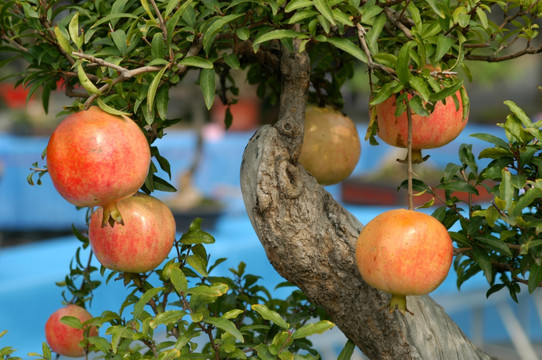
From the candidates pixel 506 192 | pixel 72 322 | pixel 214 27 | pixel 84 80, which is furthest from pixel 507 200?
pixel 72 322

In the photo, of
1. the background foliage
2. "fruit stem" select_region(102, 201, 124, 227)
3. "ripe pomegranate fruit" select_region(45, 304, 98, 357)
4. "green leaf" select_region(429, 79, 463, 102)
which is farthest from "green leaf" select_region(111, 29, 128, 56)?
"ripe pomegranate fruit" select_region(45, 304, 98, 357)

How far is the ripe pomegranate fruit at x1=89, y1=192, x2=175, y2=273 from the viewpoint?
35.2 inches

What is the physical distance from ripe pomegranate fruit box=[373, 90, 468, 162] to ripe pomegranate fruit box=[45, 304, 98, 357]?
640 millimetres

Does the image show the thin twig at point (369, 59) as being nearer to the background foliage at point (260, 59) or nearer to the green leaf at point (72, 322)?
the background foliage at point (260, 59)

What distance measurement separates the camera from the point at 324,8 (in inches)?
31.4

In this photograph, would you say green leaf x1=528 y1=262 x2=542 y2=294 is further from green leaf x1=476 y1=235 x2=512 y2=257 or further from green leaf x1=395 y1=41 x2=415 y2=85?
green leaf x1=395 y1=41 x2=415 y2=85

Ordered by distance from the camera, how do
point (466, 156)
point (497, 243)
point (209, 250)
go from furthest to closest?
point (209, 250) → point (466, 156) → point (497, 243)

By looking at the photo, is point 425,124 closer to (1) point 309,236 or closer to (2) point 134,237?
(1) point 309,236

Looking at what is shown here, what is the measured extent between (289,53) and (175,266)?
387 millimetres

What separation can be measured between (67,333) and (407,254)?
67 cm

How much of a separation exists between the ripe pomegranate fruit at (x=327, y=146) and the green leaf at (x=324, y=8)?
364 millimetres

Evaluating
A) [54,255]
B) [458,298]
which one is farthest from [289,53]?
[458,298]

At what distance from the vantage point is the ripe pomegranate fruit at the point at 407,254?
80 centimetres

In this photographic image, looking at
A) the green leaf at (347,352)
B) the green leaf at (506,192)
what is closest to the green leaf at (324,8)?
the green leaf at (506,192)
